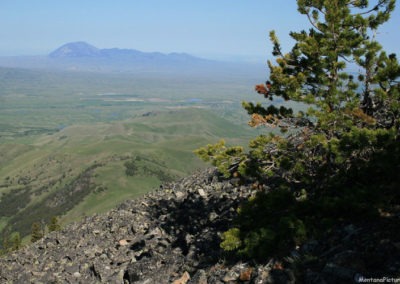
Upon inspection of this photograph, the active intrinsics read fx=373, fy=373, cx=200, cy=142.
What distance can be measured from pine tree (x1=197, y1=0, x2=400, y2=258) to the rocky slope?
1.12 meters

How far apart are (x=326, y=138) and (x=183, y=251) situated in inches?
431

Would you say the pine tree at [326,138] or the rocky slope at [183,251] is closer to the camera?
the rocky slope at [183,251]

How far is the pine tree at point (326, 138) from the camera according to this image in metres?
15.2

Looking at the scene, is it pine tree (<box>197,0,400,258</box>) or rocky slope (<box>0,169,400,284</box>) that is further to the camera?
pine tree (<box>197,0,400,258</box>)

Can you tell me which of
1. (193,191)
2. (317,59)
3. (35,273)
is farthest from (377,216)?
(35,273)

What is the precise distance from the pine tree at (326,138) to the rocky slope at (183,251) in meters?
1.12

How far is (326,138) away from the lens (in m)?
17.3

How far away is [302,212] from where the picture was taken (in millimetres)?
16562

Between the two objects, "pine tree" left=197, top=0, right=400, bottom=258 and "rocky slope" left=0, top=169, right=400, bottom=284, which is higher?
"pine tree" left=197, top=0, right=400, bottom=258

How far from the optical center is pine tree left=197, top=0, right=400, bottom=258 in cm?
1519

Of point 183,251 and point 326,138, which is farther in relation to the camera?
point 183,251

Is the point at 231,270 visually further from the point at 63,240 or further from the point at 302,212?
the point at 63,240

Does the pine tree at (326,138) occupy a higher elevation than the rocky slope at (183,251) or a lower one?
higher

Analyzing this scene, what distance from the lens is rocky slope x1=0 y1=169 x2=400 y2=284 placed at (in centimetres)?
1282
